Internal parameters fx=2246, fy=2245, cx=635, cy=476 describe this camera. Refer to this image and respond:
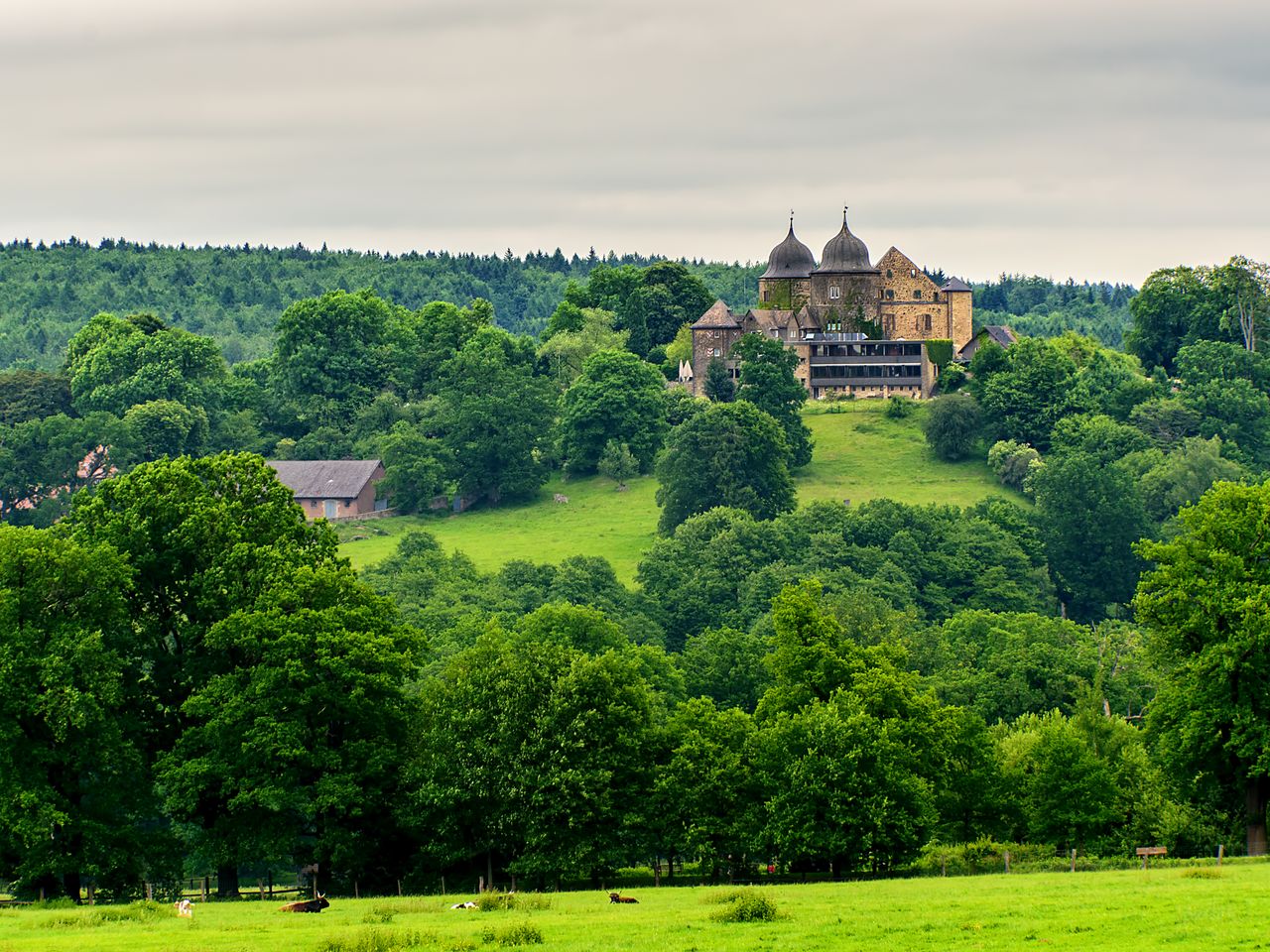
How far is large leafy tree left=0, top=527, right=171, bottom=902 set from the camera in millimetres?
55375

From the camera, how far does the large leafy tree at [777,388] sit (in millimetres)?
136750

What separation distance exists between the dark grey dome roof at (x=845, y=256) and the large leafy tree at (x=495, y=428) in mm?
24430

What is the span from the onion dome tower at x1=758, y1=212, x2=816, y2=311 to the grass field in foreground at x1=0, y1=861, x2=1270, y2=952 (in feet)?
365

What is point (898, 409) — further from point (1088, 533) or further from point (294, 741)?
point (294, 741)

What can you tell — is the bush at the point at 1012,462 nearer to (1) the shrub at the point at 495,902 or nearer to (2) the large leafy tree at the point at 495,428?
(2) the large leafy tree at the point at 495,428

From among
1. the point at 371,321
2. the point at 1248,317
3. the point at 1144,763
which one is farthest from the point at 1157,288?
the point at 1144,763

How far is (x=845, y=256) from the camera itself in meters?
158

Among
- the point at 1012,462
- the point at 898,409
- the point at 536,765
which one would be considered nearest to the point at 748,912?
the point at 536,765

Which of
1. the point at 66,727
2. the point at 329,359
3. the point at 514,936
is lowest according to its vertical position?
the point at 514,936

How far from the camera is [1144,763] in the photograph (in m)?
64.8

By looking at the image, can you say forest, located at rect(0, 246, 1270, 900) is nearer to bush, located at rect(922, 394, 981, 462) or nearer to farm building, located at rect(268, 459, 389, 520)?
farm building, located at rect(268, 459, 389, 520)

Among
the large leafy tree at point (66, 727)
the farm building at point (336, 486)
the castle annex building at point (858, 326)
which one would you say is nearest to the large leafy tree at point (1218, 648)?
the large leafy tree at point (66, 727)

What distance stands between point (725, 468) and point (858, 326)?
30.5m

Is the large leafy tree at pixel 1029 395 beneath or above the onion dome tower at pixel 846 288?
beneath
